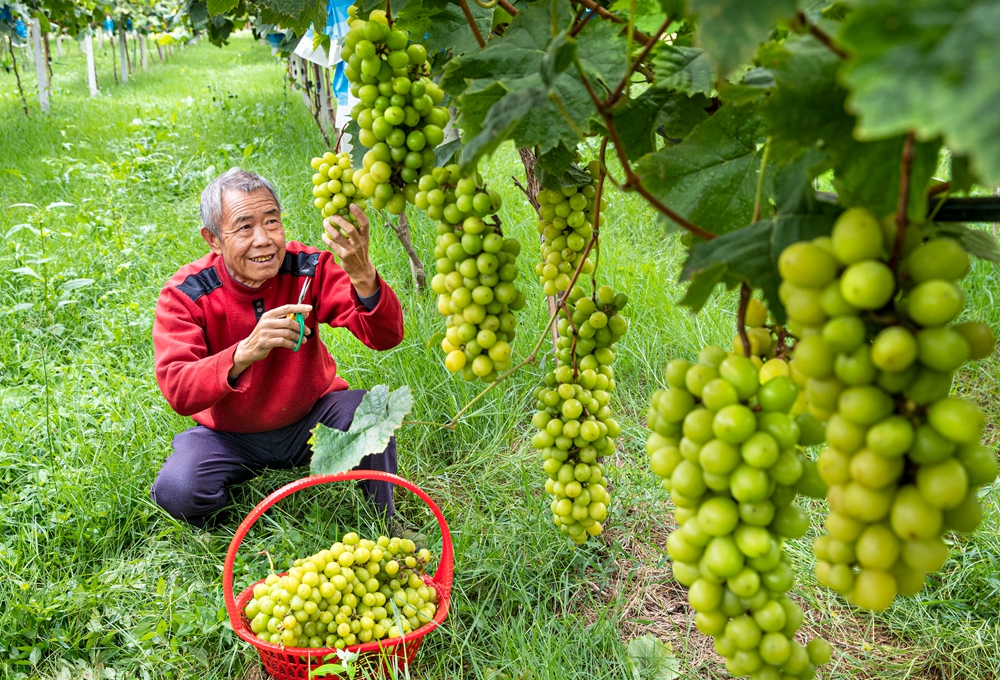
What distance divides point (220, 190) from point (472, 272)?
193 centimetres

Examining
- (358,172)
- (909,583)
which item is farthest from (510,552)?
(909,583)

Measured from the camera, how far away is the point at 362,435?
1.08 metres

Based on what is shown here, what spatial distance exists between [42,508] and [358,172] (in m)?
2.10

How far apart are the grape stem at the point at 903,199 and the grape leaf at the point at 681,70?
1.21 ft

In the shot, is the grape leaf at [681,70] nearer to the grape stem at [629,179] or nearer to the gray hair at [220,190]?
the grape stem at [629,179]

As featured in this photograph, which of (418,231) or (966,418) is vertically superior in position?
(966,418)

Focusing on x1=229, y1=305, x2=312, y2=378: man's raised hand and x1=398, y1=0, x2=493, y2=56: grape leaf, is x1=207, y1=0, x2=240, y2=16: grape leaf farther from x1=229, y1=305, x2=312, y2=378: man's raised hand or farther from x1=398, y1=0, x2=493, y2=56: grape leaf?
x1=229, y1=305, x2=312, y2=378: man's raised hand

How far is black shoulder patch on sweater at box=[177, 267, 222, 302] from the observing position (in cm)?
255

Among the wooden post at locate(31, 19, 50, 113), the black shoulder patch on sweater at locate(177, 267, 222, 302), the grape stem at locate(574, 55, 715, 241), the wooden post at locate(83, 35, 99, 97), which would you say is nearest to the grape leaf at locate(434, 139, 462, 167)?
the grape stem at locate(574, 55, 715, 241)

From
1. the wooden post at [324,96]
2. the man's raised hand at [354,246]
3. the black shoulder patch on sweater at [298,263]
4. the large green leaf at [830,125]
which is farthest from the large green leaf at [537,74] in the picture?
the wooden post at [324,96]

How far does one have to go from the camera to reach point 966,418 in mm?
494

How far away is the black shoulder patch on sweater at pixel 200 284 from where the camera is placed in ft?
8.38

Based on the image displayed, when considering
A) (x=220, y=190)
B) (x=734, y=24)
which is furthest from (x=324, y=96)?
(x=734, y=24)

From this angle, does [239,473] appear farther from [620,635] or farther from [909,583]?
[909,583]
